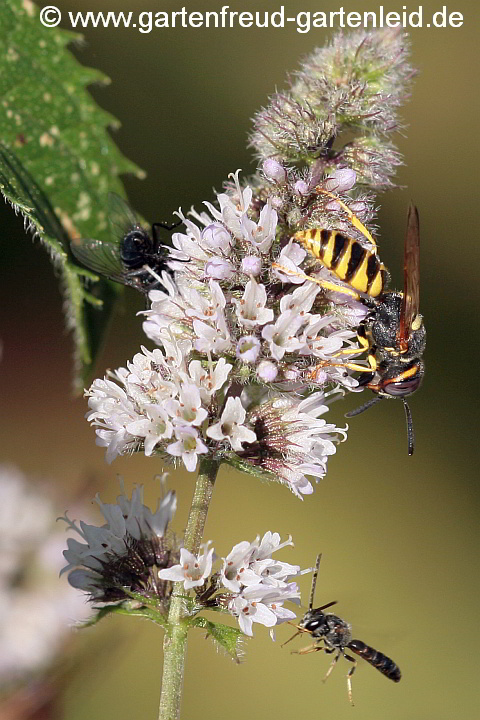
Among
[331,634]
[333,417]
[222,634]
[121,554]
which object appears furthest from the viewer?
[333,417]

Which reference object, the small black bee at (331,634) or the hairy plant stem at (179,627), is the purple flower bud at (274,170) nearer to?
the hairy plant stem at (179,627)

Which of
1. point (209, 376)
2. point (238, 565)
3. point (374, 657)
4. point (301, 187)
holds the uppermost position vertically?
point (301, 187)

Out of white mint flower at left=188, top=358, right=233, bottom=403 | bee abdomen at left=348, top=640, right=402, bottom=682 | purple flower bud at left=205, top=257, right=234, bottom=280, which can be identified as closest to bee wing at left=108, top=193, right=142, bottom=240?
purple flower bud at left=205, top=257, right=234, bottom=280

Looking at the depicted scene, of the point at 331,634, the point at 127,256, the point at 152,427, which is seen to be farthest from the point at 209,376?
the point at 331,634

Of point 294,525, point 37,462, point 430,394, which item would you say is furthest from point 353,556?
point 37,462

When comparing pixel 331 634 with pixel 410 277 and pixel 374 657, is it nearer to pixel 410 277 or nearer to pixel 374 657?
pixel 374 657

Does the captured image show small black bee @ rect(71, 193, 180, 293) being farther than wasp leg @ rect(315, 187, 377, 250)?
Yes

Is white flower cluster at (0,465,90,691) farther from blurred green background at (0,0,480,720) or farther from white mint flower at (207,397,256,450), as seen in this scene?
blurred green background at (0,0,480,720)
